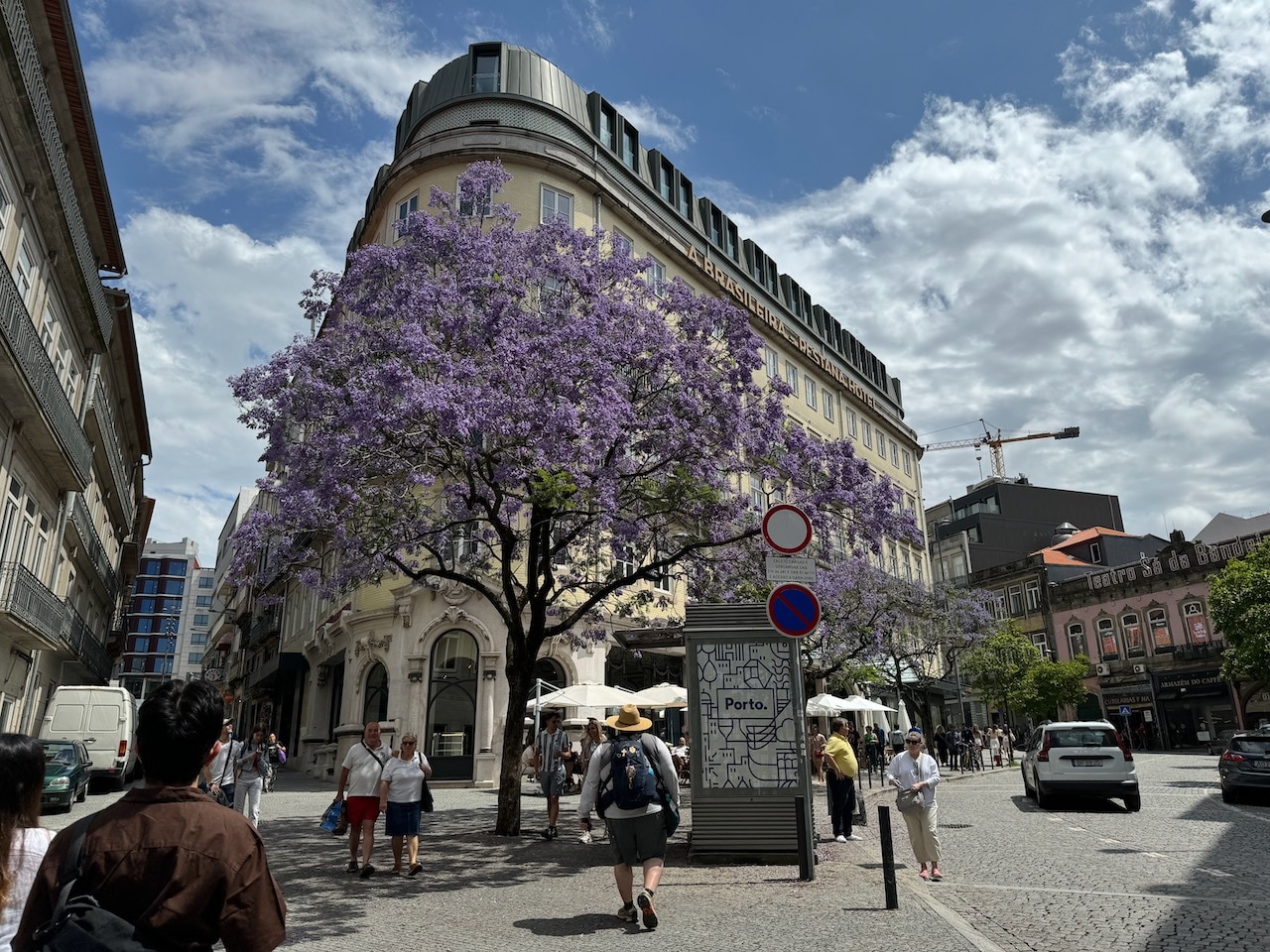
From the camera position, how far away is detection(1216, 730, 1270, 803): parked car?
56.0 feet

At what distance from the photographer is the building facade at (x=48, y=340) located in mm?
17234

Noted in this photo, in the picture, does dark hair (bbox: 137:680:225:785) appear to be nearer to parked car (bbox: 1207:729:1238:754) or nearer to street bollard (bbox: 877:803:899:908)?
street bollard (bbox: 877:803:899:908)

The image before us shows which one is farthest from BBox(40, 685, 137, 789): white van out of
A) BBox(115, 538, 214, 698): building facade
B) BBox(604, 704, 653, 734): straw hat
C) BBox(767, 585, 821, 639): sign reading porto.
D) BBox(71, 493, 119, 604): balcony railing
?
BBox(115, 538, 214, 698): building facade

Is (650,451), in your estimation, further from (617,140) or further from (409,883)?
(617,140)

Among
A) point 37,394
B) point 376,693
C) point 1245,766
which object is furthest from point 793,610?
point 376,693

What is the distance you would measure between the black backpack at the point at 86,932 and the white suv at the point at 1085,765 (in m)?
17.1

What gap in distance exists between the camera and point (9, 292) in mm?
16828

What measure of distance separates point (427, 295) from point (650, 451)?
411 cm

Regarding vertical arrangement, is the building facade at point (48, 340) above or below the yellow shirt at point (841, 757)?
above

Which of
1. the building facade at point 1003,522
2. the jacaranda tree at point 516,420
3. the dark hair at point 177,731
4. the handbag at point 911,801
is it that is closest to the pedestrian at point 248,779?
the jacaranda tree at point 516,420

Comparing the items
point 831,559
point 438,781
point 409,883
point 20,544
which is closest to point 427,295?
point 409,883

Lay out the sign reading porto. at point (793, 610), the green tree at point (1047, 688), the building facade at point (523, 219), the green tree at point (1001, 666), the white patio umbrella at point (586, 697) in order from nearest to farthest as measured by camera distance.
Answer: the sign reading porto. at point (793, 610) → the white patio umbrella at point (586, 697) → the building facade at point (523, 219) → the green tree at point (1001, 666) → the green tree at point (1047, 688)

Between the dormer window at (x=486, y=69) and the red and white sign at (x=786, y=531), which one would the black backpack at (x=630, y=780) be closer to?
the red and white sign at (x=786, y=531)

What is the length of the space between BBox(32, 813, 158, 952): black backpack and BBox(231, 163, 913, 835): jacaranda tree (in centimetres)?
1011
